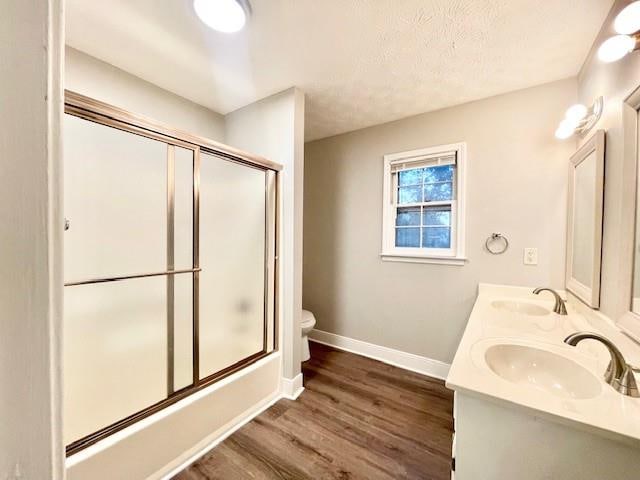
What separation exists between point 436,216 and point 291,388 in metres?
1.89

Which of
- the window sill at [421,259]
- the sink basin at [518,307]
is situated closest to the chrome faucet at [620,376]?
the sink basin at [518,307]

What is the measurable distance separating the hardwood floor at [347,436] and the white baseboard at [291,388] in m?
0.05

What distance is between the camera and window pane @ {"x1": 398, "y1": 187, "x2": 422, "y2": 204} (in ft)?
8.14

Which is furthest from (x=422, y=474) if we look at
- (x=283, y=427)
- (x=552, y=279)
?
(x=552, y=279)

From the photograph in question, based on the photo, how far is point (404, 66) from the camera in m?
1.73

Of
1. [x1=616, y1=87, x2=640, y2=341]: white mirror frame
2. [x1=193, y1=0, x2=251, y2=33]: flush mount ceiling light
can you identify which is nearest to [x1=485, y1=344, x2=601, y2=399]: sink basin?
[x1=616, y1=87, x2=640, y2=341]: white mirror frame

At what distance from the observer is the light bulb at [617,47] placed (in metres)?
0.99

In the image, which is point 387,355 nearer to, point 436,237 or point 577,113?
point 436,237

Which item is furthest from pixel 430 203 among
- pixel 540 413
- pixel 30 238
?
pixel 30 238

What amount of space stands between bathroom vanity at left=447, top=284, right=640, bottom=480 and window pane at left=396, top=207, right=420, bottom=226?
1.45m

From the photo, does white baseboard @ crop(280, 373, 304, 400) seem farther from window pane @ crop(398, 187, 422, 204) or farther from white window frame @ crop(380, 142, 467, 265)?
window pane @ crop(398, 187, 422, 204)

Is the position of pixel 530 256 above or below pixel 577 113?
below

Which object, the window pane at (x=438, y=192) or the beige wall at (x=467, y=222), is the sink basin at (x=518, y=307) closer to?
the beige wall at (x=467, y=222)

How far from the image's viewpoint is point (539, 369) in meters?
1.10
